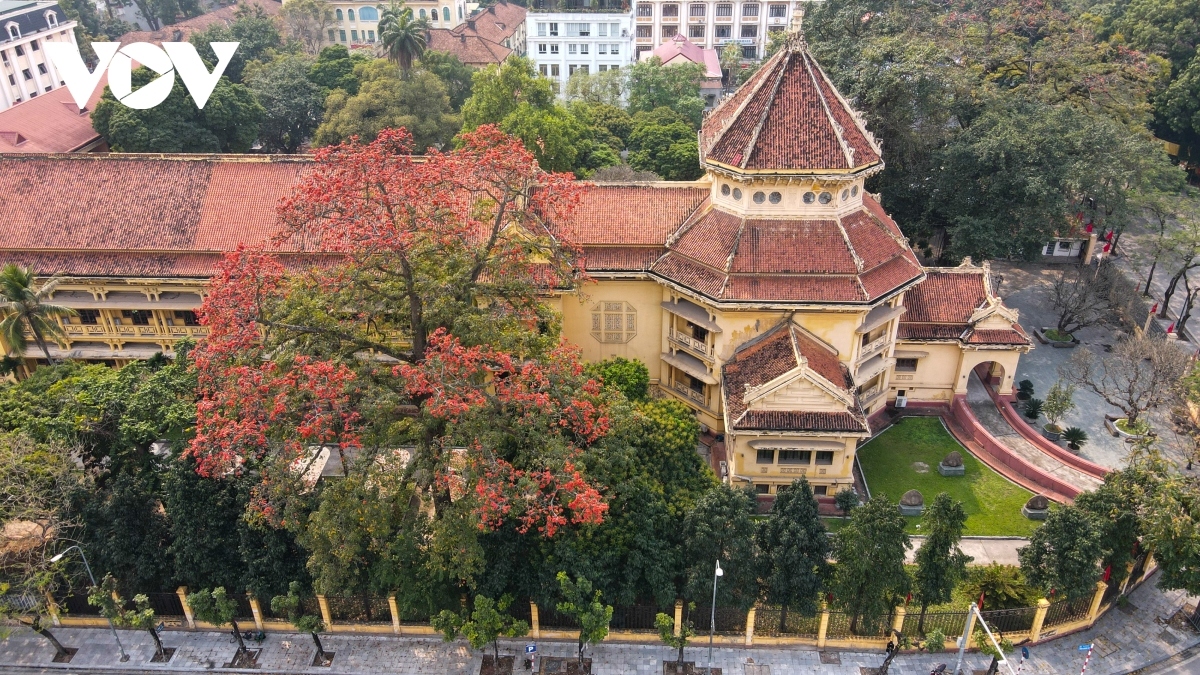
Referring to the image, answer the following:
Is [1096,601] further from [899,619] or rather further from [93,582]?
[93,582]

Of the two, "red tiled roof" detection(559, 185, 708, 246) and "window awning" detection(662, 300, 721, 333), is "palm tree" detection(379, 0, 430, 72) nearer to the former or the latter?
"red tiled roof" detection(559, 185, 708, 246)

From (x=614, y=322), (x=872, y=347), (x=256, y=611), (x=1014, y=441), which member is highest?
(x=614, y=322)

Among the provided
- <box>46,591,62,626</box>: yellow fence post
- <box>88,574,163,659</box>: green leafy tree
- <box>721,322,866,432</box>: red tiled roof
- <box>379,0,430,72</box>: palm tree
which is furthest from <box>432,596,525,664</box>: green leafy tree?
<box>379,0,430,72</box>: palm tree

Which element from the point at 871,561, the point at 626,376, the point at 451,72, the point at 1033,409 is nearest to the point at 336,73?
the point at 451,72

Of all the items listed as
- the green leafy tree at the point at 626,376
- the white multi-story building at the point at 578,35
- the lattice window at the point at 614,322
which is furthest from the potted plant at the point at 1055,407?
the white multi-story building at the point at 578,35

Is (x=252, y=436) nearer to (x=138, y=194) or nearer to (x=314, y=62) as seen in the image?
(x=138, y=194)

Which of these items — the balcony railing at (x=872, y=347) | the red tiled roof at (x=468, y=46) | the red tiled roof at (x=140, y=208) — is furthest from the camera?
the red tiled roof at (x=468, y=46)

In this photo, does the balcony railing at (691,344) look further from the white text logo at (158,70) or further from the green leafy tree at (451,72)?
the green leafy tree at (451,72)
